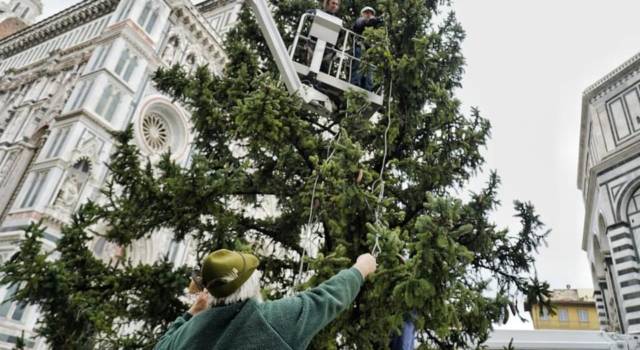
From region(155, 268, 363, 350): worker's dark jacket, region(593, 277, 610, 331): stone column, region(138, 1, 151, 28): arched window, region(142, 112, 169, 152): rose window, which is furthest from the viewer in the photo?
region(593, 277, 610, 331): stone column

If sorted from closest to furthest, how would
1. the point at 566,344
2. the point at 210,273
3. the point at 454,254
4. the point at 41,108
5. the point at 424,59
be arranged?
the point at 210,273, the point at 454,254, the point at 424,59, the point at 566,344, the point at 41,108

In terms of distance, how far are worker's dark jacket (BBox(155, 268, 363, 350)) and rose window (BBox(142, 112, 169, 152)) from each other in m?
17.0

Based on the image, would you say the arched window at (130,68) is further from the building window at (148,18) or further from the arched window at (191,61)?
the arched window at (191,61)

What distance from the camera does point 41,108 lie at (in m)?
18.8

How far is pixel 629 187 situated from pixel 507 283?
13.1 meters

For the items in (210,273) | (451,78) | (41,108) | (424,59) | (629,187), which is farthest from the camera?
(41,108)

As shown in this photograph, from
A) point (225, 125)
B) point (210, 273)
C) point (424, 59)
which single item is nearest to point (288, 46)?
point (225, 125)

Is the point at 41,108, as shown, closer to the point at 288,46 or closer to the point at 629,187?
the point at 288,46

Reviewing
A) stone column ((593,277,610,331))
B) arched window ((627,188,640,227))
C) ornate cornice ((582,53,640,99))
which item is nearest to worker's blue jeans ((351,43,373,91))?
arched window ((627,188,640,227))

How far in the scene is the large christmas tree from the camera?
4379 millimetres

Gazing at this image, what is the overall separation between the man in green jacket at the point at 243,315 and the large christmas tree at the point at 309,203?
1598 millimetres

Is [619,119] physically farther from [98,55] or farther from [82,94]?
[98,55]

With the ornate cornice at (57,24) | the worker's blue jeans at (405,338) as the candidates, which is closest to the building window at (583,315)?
the worker's blue jeans at (405,338)

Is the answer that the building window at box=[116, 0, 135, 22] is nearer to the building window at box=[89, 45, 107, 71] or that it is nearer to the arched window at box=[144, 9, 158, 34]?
the arched window at box=[144, 9, 158, 34]
